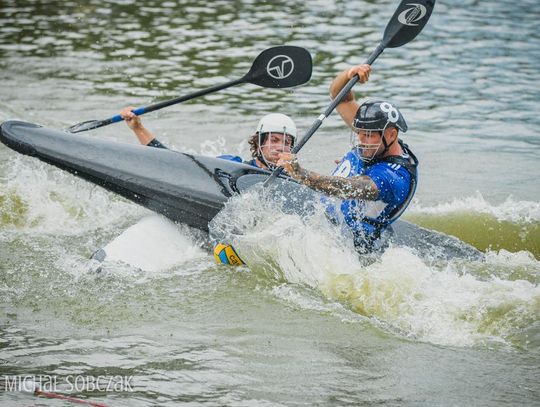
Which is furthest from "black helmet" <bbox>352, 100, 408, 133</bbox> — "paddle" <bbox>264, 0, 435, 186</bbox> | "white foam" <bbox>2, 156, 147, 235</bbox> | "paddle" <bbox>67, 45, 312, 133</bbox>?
"white foam" <bbox>2, 156, 147, 235</bbox>

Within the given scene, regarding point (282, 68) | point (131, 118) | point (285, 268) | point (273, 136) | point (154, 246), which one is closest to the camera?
point (285, 268)

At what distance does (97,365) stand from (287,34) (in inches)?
418

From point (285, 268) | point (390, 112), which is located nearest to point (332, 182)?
point (390, 112)

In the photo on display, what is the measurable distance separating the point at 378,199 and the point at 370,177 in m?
0.19

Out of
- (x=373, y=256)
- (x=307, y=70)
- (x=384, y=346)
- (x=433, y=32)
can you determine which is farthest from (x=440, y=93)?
(x=384, y=346)

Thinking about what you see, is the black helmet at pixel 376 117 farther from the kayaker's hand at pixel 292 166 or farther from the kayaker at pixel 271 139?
the kayaker at pixel 271 139

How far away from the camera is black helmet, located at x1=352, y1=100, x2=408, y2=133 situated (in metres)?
6.45

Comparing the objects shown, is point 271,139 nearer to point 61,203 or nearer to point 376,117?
point 376,117

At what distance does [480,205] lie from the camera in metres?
8.78

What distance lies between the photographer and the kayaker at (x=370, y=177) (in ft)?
20.6

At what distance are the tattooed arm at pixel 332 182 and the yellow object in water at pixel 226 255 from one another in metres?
0.81

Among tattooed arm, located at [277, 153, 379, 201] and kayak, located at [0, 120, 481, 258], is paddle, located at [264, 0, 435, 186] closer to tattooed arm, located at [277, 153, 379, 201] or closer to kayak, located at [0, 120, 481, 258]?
kayak, located at [0, 120, 481, 258]

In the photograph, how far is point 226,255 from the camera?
263 inches

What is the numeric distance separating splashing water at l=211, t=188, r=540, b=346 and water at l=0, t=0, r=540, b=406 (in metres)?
0.01
